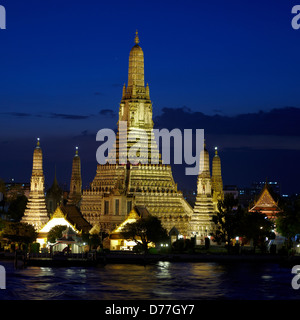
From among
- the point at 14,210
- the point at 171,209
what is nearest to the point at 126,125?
the point at 171,209

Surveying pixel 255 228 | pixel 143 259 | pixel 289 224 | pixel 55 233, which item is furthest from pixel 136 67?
pixel 143 259

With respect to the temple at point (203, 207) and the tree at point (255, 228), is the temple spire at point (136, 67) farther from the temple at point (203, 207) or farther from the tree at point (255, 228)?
the tree at point (255, 228)

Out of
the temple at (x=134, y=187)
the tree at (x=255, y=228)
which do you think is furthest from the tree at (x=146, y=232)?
the tree at (x=255, y=228)

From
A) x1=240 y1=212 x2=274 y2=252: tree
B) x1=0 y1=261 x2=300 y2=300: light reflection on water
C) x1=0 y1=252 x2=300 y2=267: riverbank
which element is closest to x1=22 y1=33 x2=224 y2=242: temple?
x1=240 y1=212 x2=274 y2=252: tree

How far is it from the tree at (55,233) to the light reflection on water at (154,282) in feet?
39.8

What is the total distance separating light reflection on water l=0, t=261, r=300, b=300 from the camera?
61.0m

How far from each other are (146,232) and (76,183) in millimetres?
30727

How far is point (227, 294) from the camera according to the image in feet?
203

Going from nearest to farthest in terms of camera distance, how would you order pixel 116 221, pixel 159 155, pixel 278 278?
pixel 278 278 < pixel 116 221 < pixel 159 155

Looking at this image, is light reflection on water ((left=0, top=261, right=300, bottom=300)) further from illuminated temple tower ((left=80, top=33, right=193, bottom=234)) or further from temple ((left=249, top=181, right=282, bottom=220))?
temple ((left=249, top=181, right=282, bottom=220))

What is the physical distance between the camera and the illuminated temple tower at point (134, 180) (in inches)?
3948

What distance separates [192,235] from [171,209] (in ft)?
13.1

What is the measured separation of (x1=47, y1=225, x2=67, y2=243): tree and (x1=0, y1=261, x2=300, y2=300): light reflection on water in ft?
39.8
